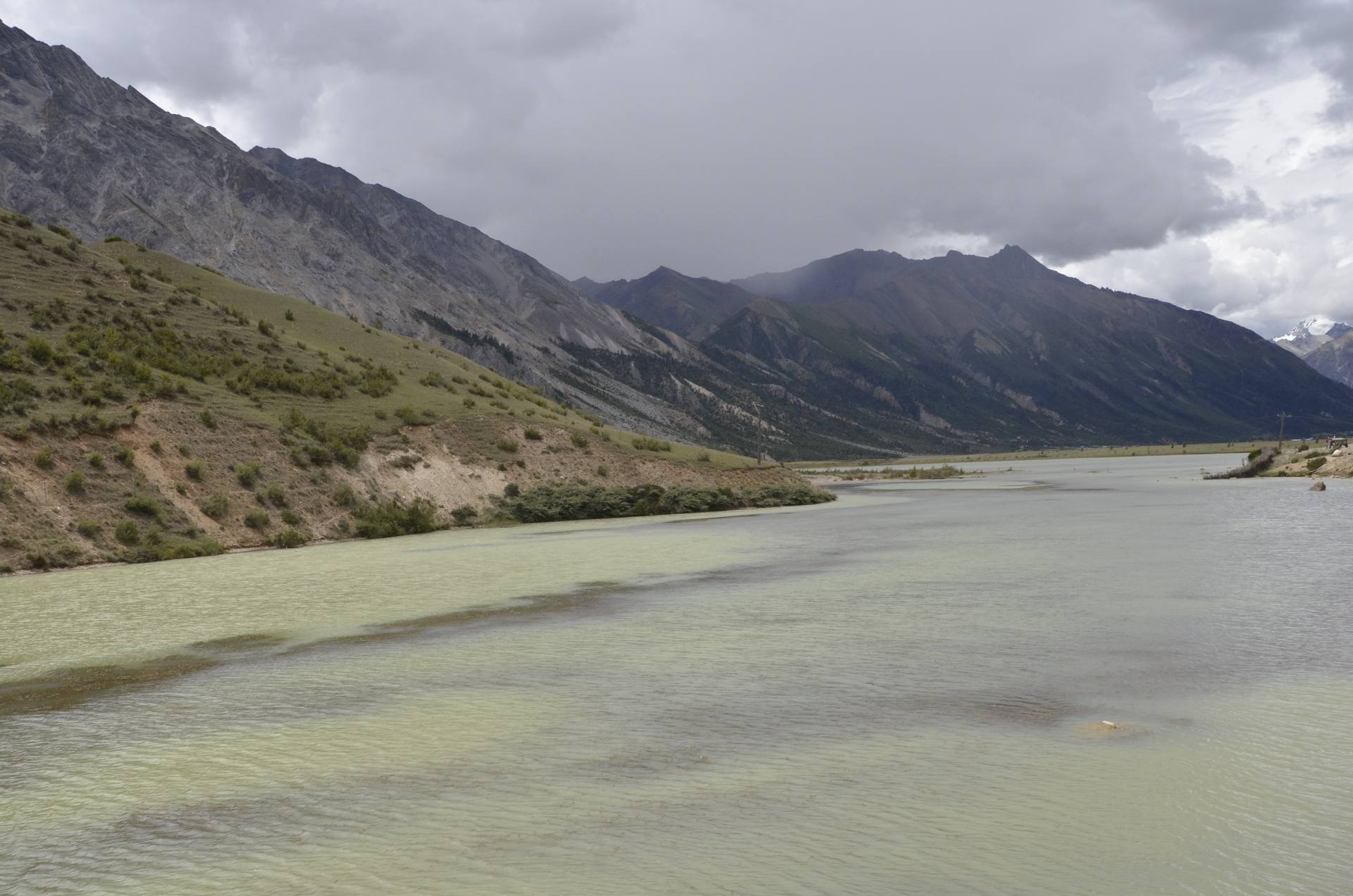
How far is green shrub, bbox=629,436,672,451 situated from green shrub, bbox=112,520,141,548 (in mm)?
38305

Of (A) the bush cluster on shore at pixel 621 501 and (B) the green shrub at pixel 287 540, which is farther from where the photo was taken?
(A) the bush cluster on shore at pixel 621 501

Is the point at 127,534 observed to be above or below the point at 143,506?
below

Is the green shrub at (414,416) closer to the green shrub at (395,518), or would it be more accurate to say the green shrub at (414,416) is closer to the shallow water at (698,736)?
the green shrub at (395,518)

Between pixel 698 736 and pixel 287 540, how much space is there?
37928mm

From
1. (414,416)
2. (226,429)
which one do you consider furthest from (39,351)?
(414,416)

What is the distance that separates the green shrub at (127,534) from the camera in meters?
38.7

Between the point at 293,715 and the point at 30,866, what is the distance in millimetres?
5404

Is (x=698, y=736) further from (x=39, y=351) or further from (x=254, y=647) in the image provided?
(x=39, y=351)

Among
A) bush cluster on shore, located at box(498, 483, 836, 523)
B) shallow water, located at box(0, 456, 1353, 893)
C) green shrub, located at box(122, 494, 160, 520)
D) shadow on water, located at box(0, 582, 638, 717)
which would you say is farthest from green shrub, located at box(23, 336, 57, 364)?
shadow on water, located at box(0, 582, 638, 717)

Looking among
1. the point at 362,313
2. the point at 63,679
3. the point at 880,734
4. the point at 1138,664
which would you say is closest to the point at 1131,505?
the point at 1138,664

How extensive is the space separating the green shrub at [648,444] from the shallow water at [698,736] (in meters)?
44.0

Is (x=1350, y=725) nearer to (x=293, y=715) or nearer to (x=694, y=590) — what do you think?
(x=293, y=715)

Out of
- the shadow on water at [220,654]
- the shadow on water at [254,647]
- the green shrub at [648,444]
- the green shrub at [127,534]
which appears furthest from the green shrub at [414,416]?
the shadow on water at [220,654]

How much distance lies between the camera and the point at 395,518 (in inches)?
2094
